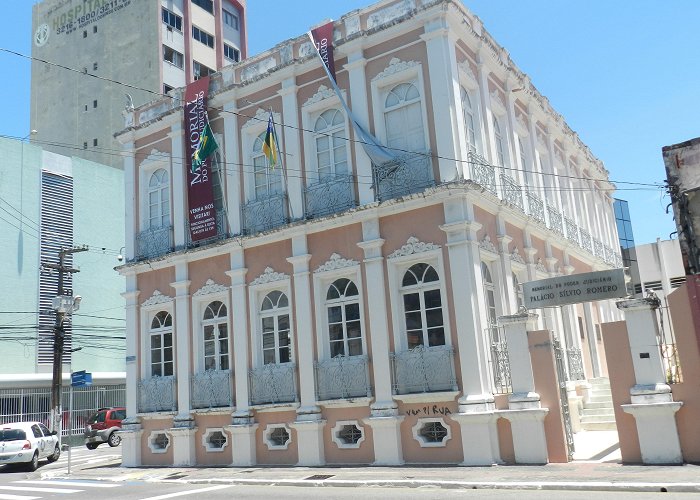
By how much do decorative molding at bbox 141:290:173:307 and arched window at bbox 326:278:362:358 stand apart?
17.2 ft

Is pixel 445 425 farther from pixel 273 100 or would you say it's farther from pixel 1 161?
pixel 1 161

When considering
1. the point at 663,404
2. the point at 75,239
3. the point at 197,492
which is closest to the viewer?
the point at 663,404

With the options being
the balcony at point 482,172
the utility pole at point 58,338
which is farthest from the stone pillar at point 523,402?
the utility pole at point 58,338

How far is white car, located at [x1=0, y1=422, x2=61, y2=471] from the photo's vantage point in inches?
828

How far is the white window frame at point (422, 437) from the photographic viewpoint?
45.1ft

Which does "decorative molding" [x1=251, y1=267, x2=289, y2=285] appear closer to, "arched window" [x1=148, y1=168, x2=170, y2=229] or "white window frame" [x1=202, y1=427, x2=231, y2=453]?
"white window frame" [x1=202, y1=427, x2=231, y2=453]

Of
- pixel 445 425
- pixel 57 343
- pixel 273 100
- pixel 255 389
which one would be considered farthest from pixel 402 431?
pixel 57 343

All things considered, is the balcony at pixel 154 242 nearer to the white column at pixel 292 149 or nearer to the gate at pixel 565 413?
the white column at pixel 292 149

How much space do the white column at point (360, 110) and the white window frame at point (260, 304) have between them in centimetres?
294

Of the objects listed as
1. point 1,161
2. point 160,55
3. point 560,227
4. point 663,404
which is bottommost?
point 663,404

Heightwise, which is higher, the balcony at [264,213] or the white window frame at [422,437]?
the balcony at [264,213]

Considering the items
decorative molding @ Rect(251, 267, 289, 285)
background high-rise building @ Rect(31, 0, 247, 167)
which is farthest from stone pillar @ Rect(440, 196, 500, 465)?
background high-rise building @ Rect(31, 0, 247, 167)

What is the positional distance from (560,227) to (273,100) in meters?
9.47

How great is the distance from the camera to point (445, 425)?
45.3 ft
